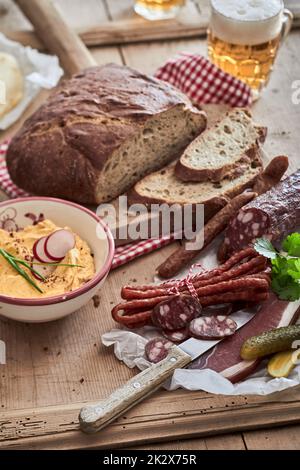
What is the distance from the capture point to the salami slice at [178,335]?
2609 millimetres

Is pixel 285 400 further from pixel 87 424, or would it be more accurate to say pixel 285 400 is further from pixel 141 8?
pixel 141 8

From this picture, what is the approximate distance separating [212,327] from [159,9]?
238cm

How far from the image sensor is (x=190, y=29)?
431 centimetres

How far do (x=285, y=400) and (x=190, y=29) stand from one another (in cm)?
245

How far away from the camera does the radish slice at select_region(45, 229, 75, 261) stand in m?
2.73

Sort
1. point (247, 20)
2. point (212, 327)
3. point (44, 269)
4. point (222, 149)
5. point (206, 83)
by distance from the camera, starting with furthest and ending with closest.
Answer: point (206, 83) → point (247, 20) → point (222, 149) → point (44, 269) → point (212, 327)

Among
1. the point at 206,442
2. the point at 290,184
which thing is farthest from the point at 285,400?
the point at 290,184

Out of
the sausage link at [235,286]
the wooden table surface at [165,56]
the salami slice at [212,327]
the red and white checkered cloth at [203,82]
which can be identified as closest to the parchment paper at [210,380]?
the salami slice at [212,327]

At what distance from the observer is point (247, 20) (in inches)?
140

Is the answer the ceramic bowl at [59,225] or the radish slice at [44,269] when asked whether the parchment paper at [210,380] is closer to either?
the ceramic bowl at [59,225]

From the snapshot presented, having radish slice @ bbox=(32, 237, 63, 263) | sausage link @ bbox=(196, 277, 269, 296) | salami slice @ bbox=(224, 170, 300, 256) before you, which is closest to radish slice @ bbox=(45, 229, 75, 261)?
radish slice @ bbox=(32, 237, 63, 263)

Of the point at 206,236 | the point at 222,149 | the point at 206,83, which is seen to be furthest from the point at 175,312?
the point at 206,83

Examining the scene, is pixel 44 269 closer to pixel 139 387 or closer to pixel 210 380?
pixel 139 387

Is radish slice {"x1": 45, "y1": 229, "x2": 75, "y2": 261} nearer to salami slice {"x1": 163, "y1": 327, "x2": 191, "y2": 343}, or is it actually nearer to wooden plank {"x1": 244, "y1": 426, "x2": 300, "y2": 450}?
salami slice {"x1": 163, "y1": 327, "x2": 191, "y2": 343}
